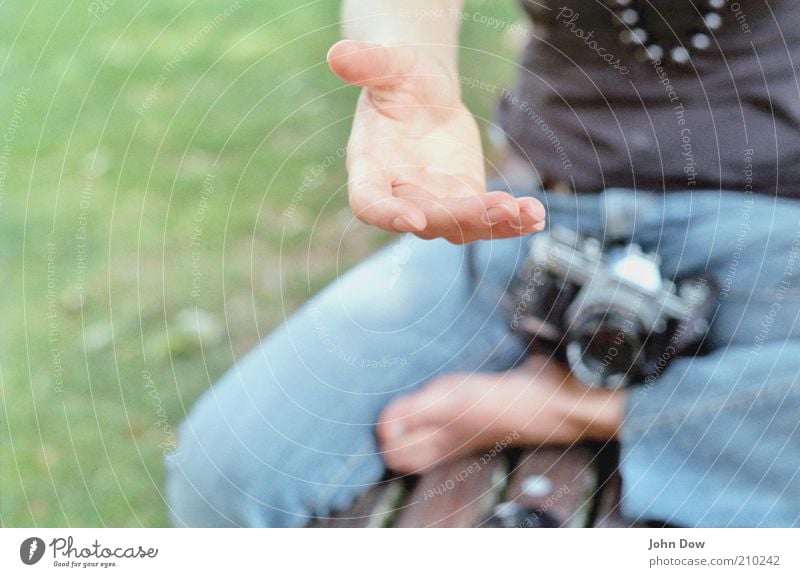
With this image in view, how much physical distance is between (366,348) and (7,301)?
0.23 meters

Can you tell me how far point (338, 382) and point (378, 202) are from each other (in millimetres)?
117

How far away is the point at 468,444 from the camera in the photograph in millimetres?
543

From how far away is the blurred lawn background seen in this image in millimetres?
529

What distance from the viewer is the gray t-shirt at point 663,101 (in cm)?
50

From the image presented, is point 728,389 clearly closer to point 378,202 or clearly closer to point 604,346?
point 604,346

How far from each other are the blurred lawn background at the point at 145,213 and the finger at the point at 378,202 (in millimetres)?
26

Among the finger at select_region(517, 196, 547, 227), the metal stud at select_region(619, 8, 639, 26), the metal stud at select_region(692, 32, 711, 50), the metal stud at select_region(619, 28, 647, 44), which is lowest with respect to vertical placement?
the finger at select_region(517, 196, 547, 227)

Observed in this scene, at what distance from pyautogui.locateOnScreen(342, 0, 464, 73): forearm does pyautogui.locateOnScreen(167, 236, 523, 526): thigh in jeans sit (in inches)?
4.3

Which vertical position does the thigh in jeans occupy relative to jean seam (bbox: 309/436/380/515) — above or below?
above
